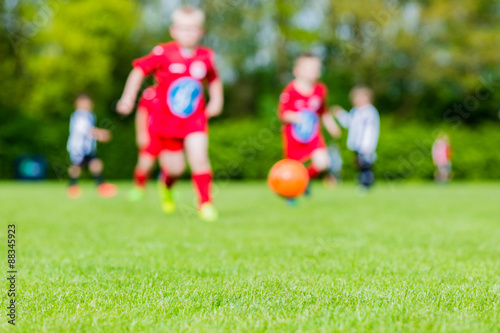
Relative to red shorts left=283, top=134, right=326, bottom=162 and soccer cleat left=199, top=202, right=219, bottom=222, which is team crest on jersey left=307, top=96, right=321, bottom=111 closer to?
red shorts left=283, top=134, right=326, bottom=162

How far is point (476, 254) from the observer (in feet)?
12.6

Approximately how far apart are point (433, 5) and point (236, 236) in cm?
2544

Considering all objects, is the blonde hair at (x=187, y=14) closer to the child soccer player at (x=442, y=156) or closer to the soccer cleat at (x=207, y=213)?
the soccer cleat at (x=207, y=213)

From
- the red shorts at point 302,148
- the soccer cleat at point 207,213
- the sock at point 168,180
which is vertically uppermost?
the red shorts at point 302,148

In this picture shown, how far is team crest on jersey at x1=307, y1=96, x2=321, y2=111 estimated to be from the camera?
8688mm

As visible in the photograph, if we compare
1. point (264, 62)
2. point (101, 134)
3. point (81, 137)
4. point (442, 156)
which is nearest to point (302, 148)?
point (101, 134)

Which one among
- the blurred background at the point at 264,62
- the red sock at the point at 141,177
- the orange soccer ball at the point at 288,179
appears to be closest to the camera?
the orange soccer ball at the point at 288,179

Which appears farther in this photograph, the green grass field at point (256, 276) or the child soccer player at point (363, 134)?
the child soccer player at point (363, 134)

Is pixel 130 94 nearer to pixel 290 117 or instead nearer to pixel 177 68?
pixel 177 68

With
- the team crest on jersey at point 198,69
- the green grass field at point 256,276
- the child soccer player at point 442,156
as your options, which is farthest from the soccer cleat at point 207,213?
the child soccer player at point 442,156

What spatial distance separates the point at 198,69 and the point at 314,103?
2.84 meters

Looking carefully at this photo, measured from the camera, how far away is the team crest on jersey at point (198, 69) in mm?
6293

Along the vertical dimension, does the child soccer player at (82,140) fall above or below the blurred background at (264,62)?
below

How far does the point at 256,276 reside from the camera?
3.05 m
